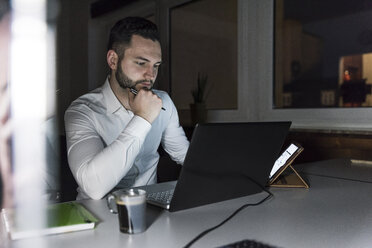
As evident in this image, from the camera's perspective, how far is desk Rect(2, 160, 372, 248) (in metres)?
0.60

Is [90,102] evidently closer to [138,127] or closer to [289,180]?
[138,127]

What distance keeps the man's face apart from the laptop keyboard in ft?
2.14

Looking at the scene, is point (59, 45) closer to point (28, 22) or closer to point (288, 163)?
point (28, 22)

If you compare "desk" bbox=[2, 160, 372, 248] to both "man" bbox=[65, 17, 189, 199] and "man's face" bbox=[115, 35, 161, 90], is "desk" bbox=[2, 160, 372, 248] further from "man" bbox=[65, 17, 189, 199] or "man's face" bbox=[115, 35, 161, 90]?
"man's face" bbox=[115, 35, 161, 90]

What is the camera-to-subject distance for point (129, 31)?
1465mm

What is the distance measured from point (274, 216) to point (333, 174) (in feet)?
2.13

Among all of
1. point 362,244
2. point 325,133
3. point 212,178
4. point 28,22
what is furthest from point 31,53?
point 362,244

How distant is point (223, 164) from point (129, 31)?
34.6 inches

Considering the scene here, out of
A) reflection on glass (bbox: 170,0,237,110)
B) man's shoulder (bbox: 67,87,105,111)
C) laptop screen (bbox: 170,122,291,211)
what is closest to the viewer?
laptop screen (bbox: 170,122,291,211)

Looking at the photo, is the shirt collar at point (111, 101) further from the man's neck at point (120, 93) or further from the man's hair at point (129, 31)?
the man's hair at point (129, 31)

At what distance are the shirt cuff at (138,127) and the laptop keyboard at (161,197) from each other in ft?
0.68

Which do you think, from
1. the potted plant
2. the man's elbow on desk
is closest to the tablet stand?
the man's elbow on desk

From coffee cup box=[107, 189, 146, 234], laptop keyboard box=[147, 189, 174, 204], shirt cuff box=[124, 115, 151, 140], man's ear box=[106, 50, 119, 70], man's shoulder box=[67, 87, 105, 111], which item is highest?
man's ear box=[106, 50, 119, 70]

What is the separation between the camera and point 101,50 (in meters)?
3.38
